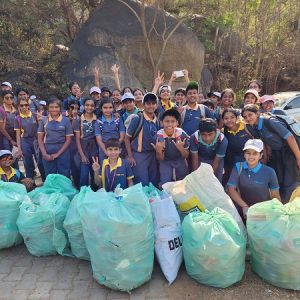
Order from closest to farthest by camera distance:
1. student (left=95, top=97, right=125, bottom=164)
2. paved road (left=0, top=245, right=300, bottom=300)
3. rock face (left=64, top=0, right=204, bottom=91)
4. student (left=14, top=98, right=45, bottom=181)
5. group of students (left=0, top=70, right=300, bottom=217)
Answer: paved road (left=0, top=245, right=300, bottom=300), group of students (left=0, top=70, right=300, bottom=217), student (left=95, top=97, right=125, bottom=164), student (left=14, top=98, right=45, bottom=181), rock face (left=64, top=0, right=204, bottom=91)

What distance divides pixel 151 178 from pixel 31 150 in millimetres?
1994

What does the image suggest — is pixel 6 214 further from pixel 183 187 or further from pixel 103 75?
pixel 103 75

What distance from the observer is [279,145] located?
3707 millimetres

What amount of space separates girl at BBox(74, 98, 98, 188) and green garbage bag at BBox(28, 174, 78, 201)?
0.73 m

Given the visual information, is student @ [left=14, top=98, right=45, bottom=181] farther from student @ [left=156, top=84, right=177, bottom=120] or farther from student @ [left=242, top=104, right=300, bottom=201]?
student @ [left=242, top=104, right=300, bottom=201]

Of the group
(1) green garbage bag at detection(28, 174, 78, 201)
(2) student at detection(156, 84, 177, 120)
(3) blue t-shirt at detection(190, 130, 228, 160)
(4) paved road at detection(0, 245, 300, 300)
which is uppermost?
(2) student at detection(156, 84, 177, 120)

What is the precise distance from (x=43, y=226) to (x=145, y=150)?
145cm

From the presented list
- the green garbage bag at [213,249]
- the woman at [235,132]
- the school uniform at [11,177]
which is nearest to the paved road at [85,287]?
the green garbage bag at [213,249]

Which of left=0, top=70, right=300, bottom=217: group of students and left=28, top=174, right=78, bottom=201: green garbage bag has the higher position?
left=0, top=70, right=300, bottom=217: group of students

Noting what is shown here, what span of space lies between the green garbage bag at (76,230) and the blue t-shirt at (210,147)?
1314mm

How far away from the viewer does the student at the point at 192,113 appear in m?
4.33

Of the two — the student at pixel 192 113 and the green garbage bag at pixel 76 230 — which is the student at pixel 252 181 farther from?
the green garbage bag at pixel 76 230

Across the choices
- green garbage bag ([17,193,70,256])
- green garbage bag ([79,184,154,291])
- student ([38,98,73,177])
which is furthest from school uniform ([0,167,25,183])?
green garbage bag ([79,184,154,291])

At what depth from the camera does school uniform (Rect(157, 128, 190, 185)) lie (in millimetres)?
3717
